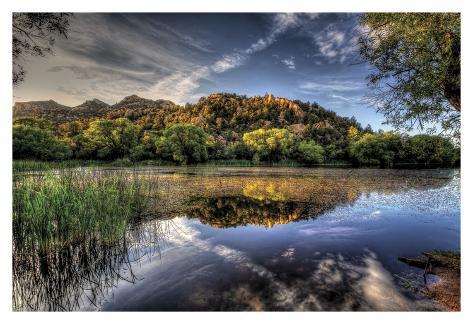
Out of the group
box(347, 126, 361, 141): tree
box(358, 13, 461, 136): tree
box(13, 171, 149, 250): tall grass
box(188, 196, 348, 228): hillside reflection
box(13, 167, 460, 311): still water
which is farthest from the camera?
box(347, 126, 361, 141): tree

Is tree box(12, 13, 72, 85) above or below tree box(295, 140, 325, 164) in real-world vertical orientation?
above

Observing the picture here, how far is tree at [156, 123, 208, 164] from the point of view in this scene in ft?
136

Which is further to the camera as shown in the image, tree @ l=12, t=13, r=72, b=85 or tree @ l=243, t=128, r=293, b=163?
tree @ l=243, t=128, r=293, b=163

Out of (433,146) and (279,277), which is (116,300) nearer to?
(279,277)

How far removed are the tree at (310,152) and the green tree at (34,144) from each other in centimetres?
3728

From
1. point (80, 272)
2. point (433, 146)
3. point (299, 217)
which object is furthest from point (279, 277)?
point (433, 146)

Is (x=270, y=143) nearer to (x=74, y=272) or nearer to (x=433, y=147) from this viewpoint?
(x=433, y=147)

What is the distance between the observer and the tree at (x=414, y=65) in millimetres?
4879

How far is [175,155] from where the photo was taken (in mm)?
41250

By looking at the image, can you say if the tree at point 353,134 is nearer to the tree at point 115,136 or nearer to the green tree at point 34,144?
the tree at point 115,136

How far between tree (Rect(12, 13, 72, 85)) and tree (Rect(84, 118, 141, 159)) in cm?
3285

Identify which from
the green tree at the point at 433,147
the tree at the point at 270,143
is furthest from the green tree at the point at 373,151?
the green tree at the point at 433,147

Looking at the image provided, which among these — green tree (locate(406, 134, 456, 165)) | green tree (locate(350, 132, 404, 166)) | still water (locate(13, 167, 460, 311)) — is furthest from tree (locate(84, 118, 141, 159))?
green tree (locate(350, 132, 404, 166))

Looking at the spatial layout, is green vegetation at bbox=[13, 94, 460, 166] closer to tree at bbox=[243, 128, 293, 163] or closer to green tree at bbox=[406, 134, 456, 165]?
tree at bbox=[243, 128, 293, 163]
